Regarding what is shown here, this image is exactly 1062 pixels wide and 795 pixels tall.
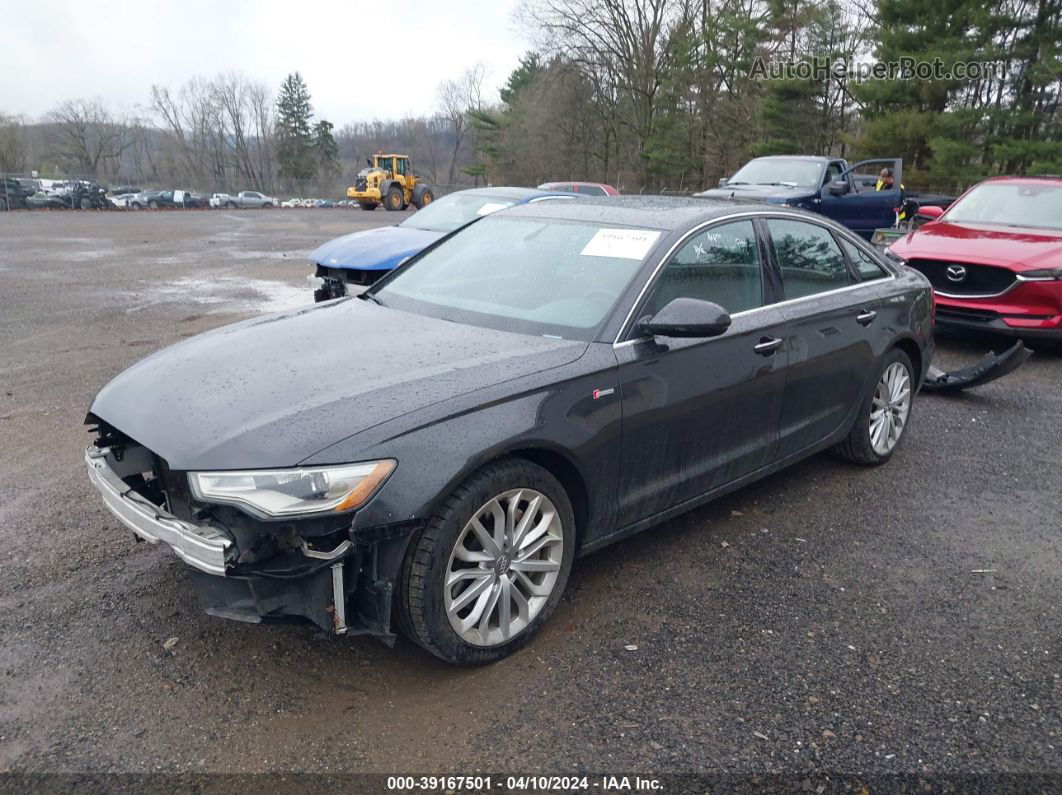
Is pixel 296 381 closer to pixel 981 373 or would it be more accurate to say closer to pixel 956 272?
pixel 981 373

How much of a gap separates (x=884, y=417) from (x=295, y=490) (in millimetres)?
3749

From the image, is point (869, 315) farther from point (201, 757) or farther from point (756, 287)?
point (201, 757)

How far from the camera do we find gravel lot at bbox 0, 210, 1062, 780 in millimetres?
2545

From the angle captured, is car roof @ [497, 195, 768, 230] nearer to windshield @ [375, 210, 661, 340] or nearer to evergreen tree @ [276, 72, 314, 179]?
windshield @ [375, 210, 661, 340]

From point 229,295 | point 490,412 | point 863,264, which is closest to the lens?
point 490,412

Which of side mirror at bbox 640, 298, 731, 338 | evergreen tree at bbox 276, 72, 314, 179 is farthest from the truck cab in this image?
evergreen tree at bbox 276, 72, 314, 179

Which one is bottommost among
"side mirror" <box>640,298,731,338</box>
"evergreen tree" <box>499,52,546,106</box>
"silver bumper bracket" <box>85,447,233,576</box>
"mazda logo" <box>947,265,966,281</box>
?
"silver bumper bracket" <box>85,447,233,576</box>

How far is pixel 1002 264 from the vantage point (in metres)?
7.35

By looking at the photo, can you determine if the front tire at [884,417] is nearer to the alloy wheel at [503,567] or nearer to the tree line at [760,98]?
the alloy wheel at [503,567]

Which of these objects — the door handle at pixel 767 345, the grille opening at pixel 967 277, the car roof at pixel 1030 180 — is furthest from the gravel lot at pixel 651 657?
the car roof at pixel 1030 180

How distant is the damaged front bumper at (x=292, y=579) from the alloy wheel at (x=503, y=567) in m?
0.26

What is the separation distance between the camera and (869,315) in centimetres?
454

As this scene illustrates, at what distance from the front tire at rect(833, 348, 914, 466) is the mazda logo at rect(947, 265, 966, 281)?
3.07 metres

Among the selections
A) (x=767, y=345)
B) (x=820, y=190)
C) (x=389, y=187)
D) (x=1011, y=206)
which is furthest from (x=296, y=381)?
(x=389, y=187)
